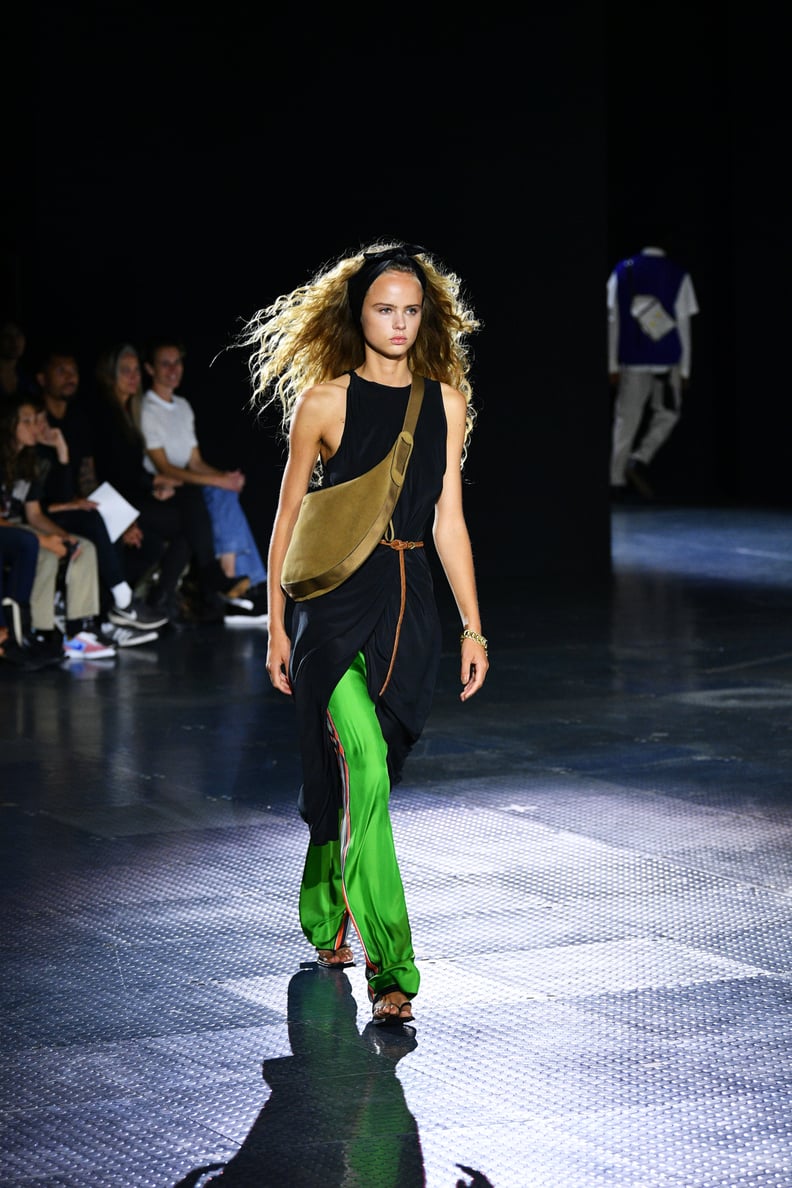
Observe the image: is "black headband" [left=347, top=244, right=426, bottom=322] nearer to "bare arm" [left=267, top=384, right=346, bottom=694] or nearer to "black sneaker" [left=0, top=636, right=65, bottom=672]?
"bare arm" [left=267, top=384, right=346, bottom=694]

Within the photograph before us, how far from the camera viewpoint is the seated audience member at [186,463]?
27.9 ft

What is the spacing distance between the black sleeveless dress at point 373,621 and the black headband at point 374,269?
14cm

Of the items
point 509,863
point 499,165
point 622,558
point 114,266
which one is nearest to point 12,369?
point 114,266

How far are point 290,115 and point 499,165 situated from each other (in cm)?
123

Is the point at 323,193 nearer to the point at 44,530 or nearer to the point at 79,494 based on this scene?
the point at 79,494

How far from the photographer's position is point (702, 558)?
10.7m

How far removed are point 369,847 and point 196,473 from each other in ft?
18.0

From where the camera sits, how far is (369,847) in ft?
10.7

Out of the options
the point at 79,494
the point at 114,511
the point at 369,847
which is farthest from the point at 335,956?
the point at 79,494

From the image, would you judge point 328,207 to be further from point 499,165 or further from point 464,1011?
point 464,1011

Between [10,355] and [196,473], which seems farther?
[196,473]

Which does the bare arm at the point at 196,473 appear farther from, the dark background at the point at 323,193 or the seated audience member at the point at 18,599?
the seated audience member at the point at 18,599

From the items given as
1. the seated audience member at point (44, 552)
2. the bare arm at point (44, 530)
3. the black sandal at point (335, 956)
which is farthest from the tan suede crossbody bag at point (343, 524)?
the bare arm at point (44, 530)

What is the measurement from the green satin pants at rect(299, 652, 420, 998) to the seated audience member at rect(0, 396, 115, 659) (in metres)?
4.30
